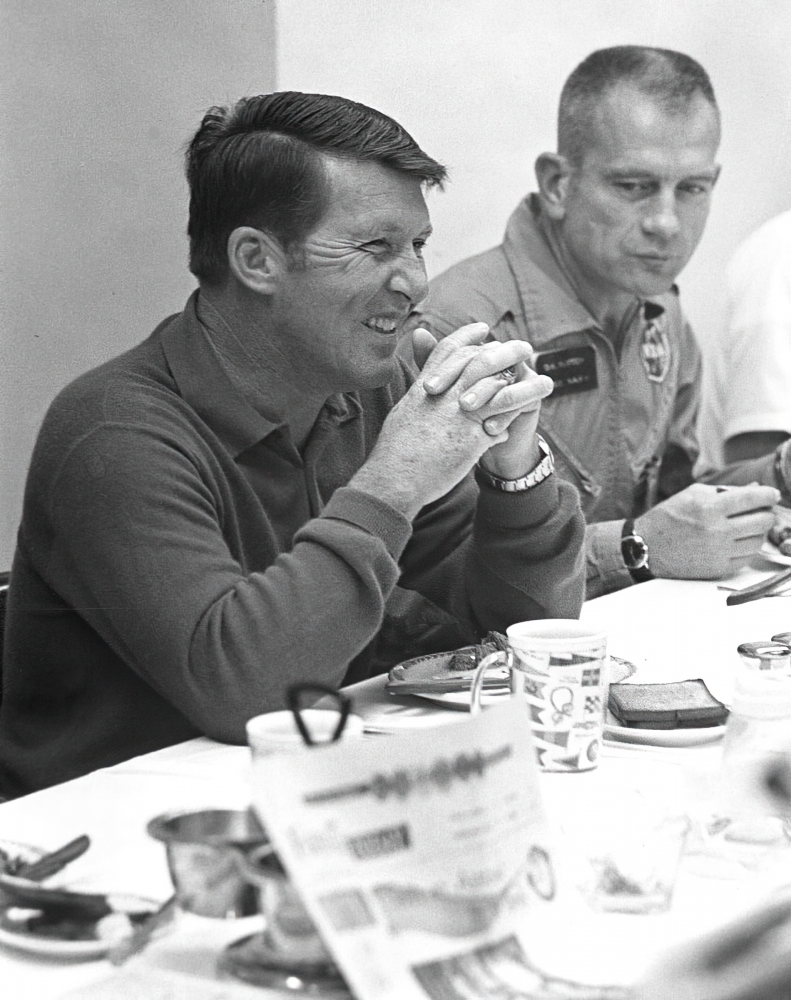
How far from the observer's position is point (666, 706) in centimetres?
131

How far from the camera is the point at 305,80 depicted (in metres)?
Answer: 2.58

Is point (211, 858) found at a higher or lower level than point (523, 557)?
higher

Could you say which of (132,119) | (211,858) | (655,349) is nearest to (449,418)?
(211,858)

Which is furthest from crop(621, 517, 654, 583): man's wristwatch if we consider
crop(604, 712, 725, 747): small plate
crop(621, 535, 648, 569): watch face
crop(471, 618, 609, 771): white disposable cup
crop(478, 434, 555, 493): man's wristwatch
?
crop(471, 618, 609, 771): white disposable cup

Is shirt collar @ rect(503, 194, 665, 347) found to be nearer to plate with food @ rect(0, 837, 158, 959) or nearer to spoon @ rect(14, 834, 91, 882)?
spoon @ rect(14, 834, 91, 882)

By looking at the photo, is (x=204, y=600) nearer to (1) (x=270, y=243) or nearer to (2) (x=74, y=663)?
(2) (x=74, y=663)

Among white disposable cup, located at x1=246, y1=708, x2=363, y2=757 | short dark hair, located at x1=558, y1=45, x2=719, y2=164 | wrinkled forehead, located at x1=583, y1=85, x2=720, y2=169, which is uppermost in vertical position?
short dark hair, located at x1=558, y1=45, x2=719, y2=164

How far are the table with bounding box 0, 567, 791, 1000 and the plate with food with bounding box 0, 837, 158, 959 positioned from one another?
0.01 m

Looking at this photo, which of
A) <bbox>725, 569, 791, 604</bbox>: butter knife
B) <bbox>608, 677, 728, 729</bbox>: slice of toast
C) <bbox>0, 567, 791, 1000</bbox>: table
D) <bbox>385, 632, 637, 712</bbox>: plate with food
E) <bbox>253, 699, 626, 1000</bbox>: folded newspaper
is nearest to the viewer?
<bbox>253, 699, 626, 1000</bbox>: folded newspaper

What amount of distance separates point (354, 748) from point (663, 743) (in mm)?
619

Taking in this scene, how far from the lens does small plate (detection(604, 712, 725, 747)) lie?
128 cm

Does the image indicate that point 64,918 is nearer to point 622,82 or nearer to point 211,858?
point 211,858

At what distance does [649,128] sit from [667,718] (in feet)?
5.34

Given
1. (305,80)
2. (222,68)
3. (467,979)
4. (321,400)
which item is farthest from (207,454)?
(305,80)
